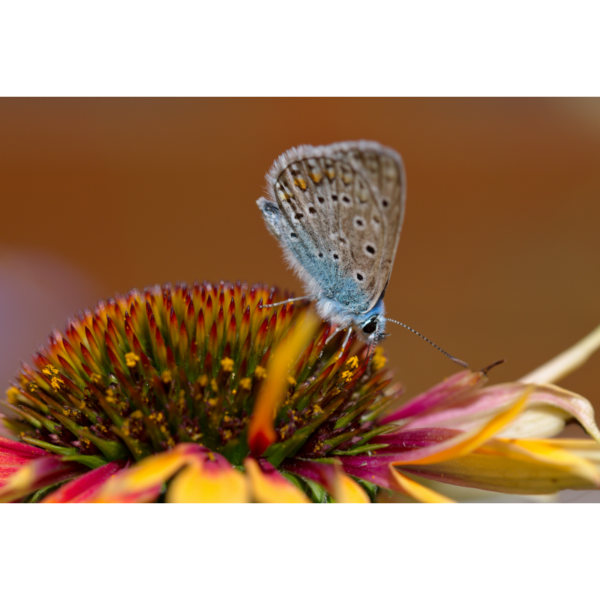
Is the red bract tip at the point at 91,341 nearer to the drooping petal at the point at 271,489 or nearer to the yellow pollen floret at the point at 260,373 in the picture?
the yellow pollen floret at the point at 260,373

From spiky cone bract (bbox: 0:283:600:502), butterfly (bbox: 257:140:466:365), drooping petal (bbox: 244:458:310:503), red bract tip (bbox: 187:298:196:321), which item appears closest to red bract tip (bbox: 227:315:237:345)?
spiky cone bract (bbox: 0:283:600:502)

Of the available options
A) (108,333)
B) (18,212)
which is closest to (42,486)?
(108,333)

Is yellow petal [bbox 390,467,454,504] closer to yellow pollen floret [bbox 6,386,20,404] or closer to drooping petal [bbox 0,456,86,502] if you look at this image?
drooping petal [bbox 0,456,86,502]

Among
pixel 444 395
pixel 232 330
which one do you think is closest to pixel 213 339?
pixel 232 330

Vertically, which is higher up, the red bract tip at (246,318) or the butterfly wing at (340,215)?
the butterfly wing at (340,215)

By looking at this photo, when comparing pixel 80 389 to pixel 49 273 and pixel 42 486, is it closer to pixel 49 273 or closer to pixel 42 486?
pixel 42 486

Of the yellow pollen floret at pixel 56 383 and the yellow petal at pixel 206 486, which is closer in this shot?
the yellow petal at pixel 206 486

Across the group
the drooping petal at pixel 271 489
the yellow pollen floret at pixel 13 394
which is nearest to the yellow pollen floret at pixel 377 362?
the drooping petal at pixel 271 489
